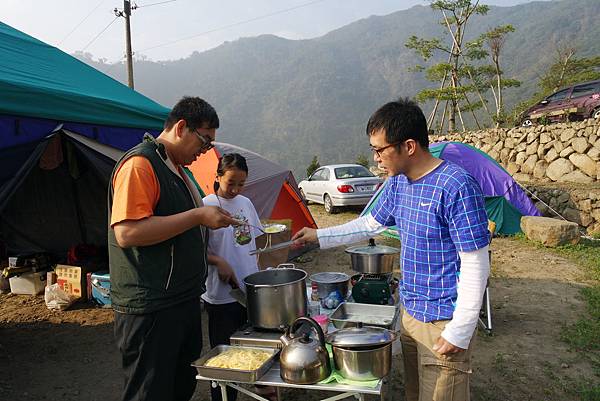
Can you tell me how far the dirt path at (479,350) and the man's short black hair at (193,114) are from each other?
7.65ft

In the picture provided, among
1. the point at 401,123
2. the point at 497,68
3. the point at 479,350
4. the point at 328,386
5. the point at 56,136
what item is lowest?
the point at 479,350

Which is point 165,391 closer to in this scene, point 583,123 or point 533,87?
point 583,123

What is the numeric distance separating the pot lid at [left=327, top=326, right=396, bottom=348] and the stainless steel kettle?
0.07 metres

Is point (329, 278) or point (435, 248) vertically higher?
point (435, 248)

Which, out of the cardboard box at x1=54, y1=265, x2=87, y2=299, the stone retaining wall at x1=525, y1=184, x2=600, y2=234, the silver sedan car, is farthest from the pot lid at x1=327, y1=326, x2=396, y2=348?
the silver sedan car

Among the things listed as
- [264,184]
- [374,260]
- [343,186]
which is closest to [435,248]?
[374,260]

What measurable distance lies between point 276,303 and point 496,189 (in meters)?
7.26

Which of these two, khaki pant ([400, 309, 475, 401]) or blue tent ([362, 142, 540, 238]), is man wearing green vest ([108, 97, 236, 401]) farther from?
blue tent ([362, 142, 540, 238])

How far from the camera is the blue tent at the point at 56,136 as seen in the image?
3527 mm

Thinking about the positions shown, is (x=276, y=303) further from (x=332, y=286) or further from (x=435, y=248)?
(x=435, y=248)

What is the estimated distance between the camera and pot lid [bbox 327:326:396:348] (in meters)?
1.70

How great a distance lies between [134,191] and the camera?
173cm

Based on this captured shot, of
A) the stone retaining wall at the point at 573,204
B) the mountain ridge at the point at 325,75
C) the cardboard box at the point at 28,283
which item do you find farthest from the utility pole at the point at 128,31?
the mountain ridge at the point at 325,75

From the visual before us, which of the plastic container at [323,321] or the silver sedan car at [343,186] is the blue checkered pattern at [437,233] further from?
the silver sedan car at [343,186]
